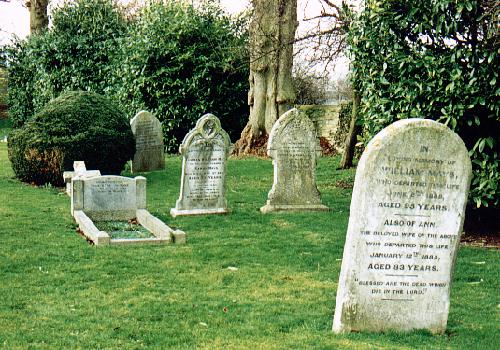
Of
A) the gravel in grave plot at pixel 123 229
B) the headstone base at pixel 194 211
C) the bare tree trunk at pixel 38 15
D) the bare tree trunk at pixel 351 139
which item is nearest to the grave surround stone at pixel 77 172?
the gravel in grave plot at pixel 123 229

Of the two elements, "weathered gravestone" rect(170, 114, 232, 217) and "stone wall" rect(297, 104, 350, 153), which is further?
"stone wall" rect(297, 104, 350, 153)

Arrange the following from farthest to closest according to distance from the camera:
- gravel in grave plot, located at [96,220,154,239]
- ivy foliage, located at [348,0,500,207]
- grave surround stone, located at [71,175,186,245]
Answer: grave surround stone, located at [71,175,186,245] < gravel in grave plot, located at [96,220,154,239] < ivy foliage, located at [348,0,500,207]

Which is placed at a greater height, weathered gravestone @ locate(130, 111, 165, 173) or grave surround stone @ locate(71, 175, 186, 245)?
weathered gravestone @ locate(130, 111, 165, 173)

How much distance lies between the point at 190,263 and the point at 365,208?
3.21 m

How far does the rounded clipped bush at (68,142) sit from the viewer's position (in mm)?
14258

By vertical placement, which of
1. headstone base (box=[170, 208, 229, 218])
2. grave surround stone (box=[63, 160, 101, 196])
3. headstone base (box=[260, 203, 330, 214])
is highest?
grave surround stone (box=[63, 160, 101, 196])

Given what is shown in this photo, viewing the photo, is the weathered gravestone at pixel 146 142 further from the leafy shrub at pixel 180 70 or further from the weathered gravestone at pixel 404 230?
the weathered gravestone at pixel 404 230

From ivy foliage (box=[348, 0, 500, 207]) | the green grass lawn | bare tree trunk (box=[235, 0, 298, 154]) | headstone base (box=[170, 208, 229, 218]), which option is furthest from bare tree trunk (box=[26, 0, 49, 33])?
ivy foliage (box=[348, 0, 500, 207])

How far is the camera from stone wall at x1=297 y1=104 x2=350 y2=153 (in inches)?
809

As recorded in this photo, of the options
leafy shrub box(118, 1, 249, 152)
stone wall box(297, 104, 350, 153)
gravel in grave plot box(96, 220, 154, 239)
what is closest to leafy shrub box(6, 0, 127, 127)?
leafy shrub box(118, 1, 249, 152)

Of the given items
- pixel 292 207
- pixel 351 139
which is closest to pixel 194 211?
pixel 292 207

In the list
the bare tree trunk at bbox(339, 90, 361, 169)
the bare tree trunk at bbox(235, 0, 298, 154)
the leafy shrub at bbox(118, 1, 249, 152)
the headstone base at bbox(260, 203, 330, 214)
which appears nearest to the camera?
the headstone base at bbox(260, 203, 330, 214)

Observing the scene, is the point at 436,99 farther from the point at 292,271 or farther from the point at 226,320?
the point at 226,320

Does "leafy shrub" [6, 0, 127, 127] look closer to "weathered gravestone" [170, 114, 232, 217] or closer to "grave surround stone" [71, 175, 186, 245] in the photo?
"weathered gravestone" [170, 114, 232, 217]
